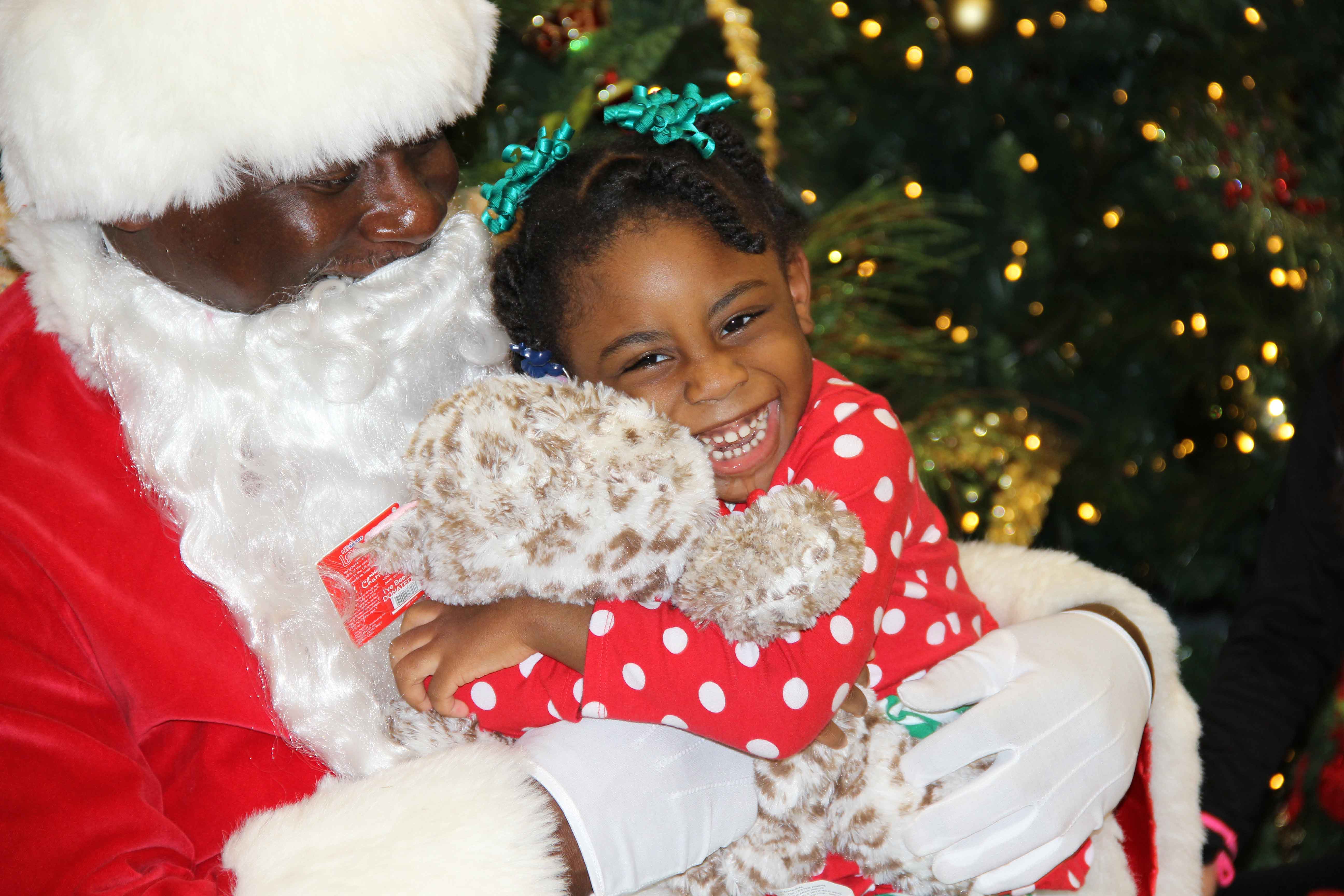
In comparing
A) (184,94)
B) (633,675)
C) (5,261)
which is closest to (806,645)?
(633,675)

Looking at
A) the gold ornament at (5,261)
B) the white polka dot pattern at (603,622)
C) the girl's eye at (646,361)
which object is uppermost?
the gold ornament at (5,261)

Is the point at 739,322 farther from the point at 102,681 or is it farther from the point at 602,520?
Result: the point at 102,681

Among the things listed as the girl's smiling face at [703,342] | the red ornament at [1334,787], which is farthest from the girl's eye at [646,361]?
the red ornament at [1334,787]

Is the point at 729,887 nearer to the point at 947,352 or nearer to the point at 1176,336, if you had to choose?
the point at 947,352

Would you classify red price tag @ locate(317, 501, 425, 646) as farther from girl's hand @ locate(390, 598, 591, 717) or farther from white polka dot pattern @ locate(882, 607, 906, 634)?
white polka dot pattern @ locate(882, 607, 906, 634)

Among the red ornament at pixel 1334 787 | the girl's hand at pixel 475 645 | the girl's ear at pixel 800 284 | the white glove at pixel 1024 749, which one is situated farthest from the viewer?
the red ornament at pixel 1334 787

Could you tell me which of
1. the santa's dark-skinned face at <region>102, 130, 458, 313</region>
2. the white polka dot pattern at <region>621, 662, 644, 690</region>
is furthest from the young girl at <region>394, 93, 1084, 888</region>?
the santa's dark-skinned face at <region>102, 130, 458, 313</region>

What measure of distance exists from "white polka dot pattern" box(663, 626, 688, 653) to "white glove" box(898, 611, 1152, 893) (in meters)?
0.43

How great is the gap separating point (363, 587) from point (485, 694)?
26cm

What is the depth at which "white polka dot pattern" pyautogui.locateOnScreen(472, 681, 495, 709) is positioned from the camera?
150 centimetres

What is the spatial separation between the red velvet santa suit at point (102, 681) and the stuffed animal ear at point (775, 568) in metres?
0.70

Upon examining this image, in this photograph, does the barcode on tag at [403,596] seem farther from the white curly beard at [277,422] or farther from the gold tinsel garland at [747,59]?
the gold tinsel garland at [747,59]

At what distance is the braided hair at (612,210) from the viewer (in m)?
1.70

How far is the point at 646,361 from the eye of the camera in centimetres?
168
